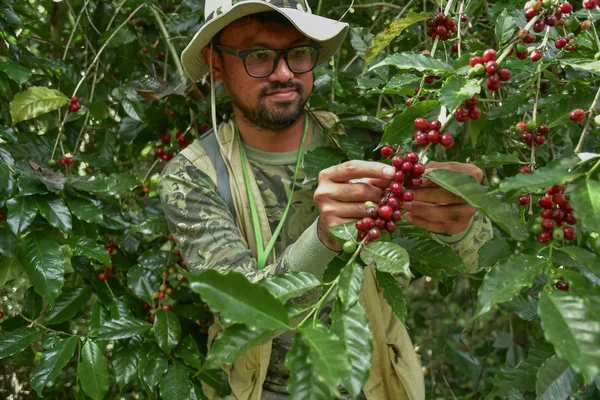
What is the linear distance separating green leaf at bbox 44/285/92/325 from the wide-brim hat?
2.62ft

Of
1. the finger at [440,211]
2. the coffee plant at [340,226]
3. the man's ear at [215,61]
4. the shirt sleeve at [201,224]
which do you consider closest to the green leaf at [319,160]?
the coffee plant at [340,226]

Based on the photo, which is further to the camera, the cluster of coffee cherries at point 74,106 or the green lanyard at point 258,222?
the cluster of coffee cherries at point 74,106

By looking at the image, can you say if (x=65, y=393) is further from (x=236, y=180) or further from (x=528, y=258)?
(x=528, y=258)

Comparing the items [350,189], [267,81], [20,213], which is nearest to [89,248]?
[20,213]

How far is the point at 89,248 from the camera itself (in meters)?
1.70

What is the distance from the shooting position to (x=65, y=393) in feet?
9.70

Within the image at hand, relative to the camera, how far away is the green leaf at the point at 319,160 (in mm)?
1587

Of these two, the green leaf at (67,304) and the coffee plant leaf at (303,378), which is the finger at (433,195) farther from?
the green leaf at (67,304)

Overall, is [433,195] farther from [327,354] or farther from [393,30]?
[393,30]

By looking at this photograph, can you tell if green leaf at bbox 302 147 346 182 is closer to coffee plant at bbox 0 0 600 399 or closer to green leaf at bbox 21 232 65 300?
coffee plant at bbox 0 0 600 399

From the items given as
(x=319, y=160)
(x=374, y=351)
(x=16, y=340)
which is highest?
(x=319, y=160)

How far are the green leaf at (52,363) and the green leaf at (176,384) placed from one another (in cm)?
28

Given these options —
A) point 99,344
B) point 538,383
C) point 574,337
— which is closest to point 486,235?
point 538,383

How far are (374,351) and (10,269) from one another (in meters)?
1.08
